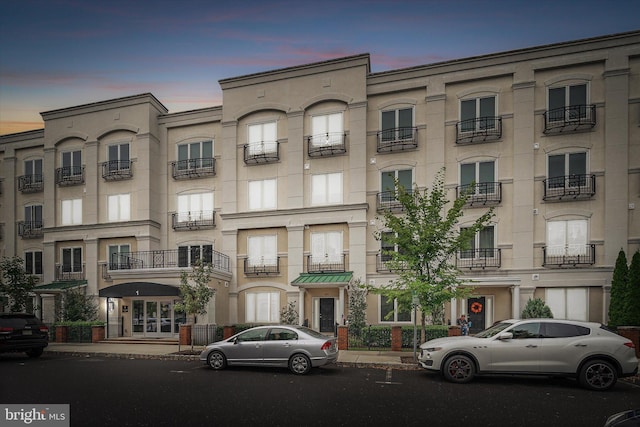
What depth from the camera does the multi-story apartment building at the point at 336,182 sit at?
65.6ft

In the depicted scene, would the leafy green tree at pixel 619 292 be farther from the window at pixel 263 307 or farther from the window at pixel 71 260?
the window at pixel 71 260

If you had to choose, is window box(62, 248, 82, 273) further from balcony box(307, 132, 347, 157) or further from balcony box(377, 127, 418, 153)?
balcony box(377, 127, 418, 153)

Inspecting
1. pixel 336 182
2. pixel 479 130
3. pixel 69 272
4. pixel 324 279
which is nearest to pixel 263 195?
pixel 336 182

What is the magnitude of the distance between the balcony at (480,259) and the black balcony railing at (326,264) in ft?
19.4

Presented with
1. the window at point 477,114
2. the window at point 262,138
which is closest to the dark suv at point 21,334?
the window at point 262,138

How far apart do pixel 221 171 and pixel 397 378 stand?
1724 cm

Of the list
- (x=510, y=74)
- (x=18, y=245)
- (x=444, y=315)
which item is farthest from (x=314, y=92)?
(x=18, y=245)

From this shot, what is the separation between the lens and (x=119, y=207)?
2666 cm

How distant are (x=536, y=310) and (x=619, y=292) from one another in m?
3.42

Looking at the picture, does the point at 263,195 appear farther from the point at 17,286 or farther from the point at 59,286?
the point at 17,286

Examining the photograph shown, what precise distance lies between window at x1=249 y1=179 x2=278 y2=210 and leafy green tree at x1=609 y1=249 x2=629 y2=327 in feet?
55.7

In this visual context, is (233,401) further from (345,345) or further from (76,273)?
(76,273)

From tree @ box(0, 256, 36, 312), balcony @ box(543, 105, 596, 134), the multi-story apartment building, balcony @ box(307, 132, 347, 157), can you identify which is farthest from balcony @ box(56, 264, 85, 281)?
balcony @ box(543, 105, 596, 134)

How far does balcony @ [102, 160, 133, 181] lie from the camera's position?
26.2 m
